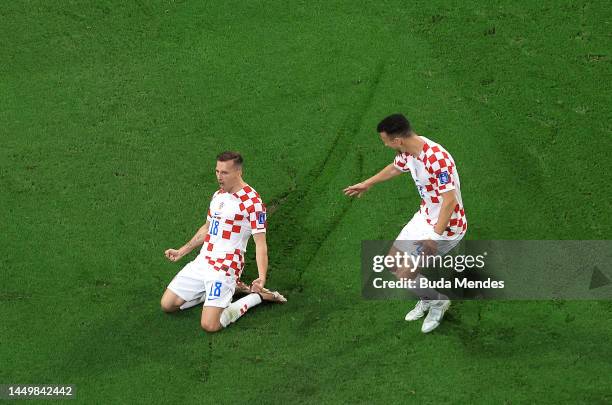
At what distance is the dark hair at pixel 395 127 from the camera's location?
6.88 m

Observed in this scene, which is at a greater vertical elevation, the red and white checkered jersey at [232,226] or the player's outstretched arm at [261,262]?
the red and white checkered jersey at [232,226]

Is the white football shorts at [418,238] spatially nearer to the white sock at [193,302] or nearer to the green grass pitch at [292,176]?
the green grass pitch at [292,176]

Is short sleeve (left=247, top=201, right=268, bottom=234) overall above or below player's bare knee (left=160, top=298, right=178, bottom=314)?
above

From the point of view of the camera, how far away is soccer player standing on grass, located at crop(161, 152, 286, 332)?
7.54 metres

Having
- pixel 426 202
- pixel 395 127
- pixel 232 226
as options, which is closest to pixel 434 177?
pixel 426 202

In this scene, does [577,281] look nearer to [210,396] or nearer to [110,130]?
[210,396]

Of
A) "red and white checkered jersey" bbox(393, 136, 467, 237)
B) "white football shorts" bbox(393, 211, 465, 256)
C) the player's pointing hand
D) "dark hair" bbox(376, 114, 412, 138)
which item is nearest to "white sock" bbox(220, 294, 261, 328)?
the player's pointing hand

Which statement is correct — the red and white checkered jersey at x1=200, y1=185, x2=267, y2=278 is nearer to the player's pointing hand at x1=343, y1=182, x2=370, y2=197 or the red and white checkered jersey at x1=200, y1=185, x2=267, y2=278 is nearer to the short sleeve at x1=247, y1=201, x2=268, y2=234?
the short sleeve at x1=247, y1=201, x2=268, y2=234

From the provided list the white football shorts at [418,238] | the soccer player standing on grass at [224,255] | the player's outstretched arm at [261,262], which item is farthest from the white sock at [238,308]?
the white football shorts at [418,238]

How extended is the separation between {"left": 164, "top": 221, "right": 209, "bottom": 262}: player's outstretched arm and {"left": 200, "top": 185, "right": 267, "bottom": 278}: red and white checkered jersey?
50mm

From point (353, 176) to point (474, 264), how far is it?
1.49 m

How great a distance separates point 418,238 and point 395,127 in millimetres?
989

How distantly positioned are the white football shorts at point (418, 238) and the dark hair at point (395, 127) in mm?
817

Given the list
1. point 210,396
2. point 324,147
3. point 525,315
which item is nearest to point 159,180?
point 324,147
